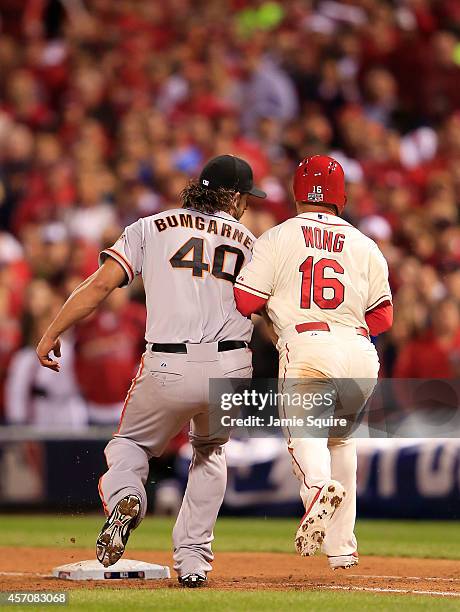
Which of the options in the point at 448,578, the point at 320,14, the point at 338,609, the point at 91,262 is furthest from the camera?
the point at 320,14

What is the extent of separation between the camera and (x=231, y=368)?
276 inches

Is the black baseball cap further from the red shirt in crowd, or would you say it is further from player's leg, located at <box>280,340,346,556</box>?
the red shirt in crowd

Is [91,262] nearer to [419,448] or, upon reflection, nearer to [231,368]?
[419,448]

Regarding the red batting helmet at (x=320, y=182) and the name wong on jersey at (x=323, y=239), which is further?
the red batting helmet at (x=320, y=182)

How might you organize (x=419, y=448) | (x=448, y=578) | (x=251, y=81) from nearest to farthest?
(x=448, y=578), (x=419, y=448), (x=251, y=81)

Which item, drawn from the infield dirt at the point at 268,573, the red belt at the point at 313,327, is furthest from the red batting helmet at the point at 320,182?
the infield dirt at the point at 268,573

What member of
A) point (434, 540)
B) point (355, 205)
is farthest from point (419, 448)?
point (355, 205)

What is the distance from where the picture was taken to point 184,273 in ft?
23.1

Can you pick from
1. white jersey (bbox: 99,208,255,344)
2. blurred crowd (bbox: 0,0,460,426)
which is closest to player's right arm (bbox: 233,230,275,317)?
white jersey (bbox: 99,208,255,344)

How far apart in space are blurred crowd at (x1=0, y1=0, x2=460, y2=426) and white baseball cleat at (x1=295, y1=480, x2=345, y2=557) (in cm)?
542

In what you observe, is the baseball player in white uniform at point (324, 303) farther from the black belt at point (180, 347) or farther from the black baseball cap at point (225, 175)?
the black baseball cap at point (225, 175)

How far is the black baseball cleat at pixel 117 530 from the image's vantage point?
666cm

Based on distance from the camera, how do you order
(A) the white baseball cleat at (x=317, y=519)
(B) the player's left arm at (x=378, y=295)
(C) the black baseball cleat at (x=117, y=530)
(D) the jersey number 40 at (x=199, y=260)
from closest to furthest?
(A) the white baseball cleat at (x=317, y=519)
(C) the black baseball cleat at (x=117, y=530)
(D) the jersey number 40 at (x=199, y=260)
(B) the player's left arm at (x=378, y=295)

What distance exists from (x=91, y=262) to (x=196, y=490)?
6818 millimetres
